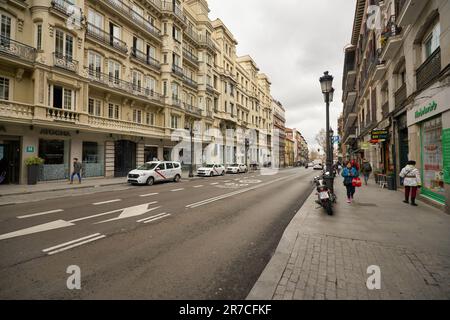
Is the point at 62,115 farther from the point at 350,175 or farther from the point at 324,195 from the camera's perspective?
Answer: the point at 350,175

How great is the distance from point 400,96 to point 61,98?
22.0 m

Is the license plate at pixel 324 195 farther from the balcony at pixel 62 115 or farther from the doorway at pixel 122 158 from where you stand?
the doorway at pixel 122 158

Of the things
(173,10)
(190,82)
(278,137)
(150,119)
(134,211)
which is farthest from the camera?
(278,137)

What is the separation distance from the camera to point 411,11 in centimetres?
872

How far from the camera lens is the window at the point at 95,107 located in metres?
18.7

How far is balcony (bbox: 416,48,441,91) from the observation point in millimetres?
7688

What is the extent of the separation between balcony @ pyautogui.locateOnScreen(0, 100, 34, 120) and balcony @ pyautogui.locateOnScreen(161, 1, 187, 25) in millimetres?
18874

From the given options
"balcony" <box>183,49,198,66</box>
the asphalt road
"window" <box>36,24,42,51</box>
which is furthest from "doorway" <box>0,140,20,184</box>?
"balcony" <box>183,49,198,66</box>

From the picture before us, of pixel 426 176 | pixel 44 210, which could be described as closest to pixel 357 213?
pixel 426 176

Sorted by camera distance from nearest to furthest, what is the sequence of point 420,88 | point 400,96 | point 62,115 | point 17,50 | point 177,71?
point 420,88 → point 400,96 → point 17,50 → point 62,115 → point 177,71

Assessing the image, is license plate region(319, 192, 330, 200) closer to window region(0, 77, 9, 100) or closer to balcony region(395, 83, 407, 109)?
balcony region(395, 83, 407, 109)

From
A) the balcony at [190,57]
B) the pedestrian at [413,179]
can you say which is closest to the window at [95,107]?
the balcony at [190,57]

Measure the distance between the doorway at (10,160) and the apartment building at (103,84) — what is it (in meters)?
0.05

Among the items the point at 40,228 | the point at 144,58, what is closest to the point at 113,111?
the point at 144,58
